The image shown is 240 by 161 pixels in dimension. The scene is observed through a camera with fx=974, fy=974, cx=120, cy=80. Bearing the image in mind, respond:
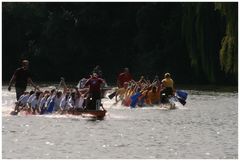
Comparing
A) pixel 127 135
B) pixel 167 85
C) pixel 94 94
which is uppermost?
pixel 167 85

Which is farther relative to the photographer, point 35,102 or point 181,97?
point 181,97

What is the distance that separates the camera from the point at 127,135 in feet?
73.2

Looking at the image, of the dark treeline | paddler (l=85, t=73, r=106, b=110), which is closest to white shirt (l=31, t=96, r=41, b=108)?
paddler (l=85, t=73, r=106, b=110)

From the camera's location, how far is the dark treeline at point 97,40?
199 feet

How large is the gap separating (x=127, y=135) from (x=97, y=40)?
45.9m

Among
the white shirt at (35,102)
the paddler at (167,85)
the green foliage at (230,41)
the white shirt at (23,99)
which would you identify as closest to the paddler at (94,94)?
the white shirt at (35,102)

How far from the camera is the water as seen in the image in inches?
730

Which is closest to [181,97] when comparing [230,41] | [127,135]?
[230,41]

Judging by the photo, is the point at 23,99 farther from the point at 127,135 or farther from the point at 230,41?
the point at 230,41

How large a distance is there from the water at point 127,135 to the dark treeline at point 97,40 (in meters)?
25.2

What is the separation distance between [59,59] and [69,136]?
4657 centimetres

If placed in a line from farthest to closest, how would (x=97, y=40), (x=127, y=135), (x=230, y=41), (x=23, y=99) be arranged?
(x=97, y=40)
(x=230, y=41)
(x=23, y=99)
(x=127, y=135)

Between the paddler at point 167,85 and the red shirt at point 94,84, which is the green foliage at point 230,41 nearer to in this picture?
the paddler at point 167,85

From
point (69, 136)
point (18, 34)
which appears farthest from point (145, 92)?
point (18, 34)
